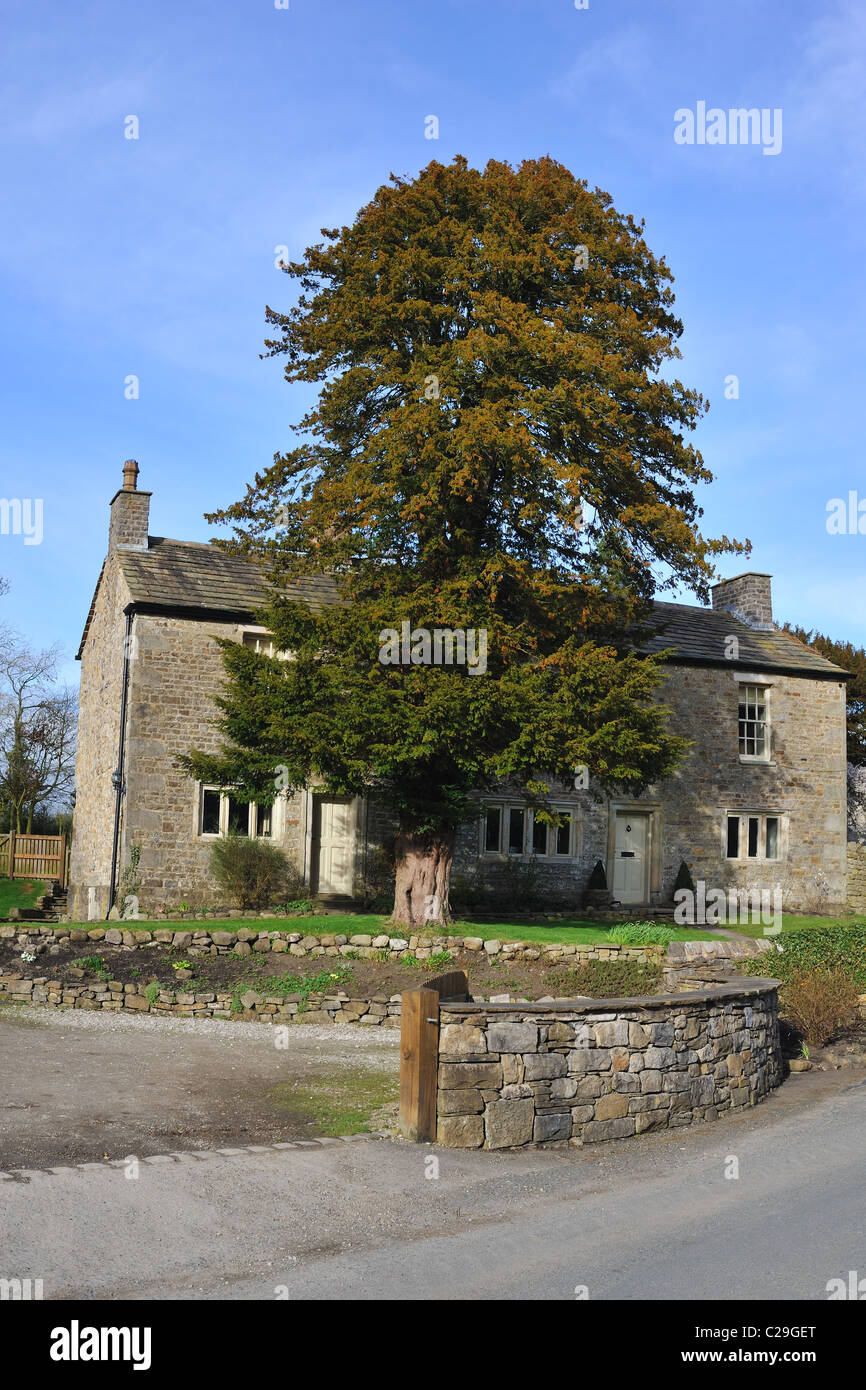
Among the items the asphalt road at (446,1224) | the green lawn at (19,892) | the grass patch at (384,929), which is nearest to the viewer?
the asphalt road at (446,1224)

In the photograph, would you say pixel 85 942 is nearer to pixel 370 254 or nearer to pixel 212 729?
pixel 212 729

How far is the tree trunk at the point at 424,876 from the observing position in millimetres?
18172

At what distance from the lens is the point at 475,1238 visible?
6461 mm

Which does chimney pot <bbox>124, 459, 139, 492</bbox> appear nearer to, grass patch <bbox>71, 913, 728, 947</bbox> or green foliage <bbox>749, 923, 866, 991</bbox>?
grass patch <bbox>71, 913, 728, 947</bbox>

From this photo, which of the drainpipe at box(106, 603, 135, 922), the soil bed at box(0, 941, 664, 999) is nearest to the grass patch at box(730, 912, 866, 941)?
the soil bed at box(0, 941, 664, 999)

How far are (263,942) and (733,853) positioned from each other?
48.6 ft

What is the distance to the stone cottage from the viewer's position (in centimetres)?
2169

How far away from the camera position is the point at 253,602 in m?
23.1

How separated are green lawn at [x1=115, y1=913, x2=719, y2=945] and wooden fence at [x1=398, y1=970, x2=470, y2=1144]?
27.6 ft

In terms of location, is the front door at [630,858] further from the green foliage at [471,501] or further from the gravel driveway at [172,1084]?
the gravel driveway at [172,1084]

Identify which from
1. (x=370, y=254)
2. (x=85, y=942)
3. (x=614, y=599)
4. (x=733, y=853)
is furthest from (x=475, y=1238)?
(x=733, y=853)

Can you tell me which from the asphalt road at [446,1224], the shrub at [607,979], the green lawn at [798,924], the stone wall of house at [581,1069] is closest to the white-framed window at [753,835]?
→ the green lawn at [798,924]

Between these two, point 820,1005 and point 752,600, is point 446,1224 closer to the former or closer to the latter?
point 820,1005

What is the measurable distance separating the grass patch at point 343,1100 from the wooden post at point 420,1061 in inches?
23.5
